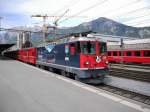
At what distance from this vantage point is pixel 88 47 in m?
13.7

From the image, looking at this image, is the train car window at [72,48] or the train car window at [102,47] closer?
the train car window at [72,48]

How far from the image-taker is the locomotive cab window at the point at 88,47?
1348 cm

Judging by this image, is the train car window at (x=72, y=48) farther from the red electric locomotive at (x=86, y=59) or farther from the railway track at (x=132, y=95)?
the railway track at (x=132, y=95)

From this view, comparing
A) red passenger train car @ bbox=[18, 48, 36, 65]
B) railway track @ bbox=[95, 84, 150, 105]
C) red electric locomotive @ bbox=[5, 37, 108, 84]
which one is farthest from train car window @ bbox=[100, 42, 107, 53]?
red passenger train car @ bbox=[18, 48, 36, 65]

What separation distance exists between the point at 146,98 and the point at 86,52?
16.1 ft

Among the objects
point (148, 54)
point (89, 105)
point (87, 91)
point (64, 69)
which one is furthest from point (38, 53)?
point (89, 105)

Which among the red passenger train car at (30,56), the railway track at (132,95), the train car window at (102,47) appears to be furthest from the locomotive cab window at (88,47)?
the red passenger train car at (30,56)

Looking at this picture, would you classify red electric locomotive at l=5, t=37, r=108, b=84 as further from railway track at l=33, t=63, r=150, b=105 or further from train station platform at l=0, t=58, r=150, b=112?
train station platform at l=0, t=58, r=150, b=112

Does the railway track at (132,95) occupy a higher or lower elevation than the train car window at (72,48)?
lower

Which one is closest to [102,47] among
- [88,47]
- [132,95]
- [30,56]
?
[88,47]

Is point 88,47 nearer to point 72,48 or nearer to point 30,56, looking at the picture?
point 72,48

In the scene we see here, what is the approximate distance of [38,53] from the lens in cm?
2470

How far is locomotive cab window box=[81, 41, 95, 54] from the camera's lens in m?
13.5

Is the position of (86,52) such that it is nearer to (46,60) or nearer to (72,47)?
(72,47)
